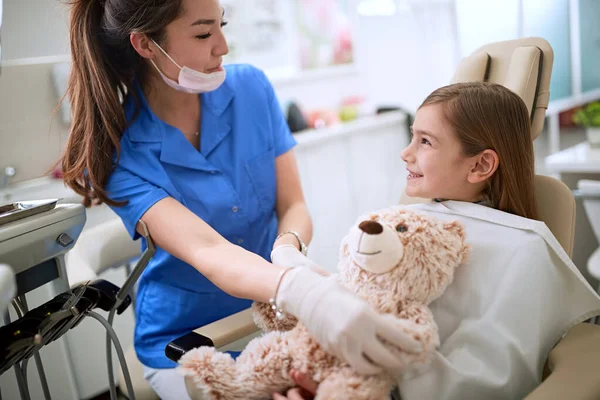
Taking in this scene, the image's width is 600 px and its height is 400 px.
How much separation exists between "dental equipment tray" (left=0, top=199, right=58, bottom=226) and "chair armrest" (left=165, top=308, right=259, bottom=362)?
1.17ft

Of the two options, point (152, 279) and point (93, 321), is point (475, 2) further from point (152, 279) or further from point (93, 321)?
point (93, 321)

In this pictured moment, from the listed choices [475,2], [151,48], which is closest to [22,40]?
[151,48]

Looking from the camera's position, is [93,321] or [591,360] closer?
[591,360]

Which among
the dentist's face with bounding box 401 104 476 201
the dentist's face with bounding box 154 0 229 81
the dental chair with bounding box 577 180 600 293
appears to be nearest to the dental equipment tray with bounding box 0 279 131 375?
the dentist's face with bounding box 154 0 229 81

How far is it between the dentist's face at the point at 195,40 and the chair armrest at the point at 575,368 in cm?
96

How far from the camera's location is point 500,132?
42.6 inches

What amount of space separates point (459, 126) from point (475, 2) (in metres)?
1.44

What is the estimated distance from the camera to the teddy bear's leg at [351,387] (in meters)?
0.81

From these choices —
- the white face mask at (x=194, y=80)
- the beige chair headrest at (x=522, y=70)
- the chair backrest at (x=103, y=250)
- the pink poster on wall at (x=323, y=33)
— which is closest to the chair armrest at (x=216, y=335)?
the chair backrest at (x=103, y=250)

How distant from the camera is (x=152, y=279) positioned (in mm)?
1398

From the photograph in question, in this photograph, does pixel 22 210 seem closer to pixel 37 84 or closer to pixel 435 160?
pixel 435 160

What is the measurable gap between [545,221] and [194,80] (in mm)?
864

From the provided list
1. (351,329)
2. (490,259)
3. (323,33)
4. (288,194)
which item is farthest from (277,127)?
(323,33)

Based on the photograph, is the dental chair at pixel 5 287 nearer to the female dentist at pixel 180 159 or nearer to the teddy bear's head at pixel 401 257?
the female dentist at pixel 180 159
